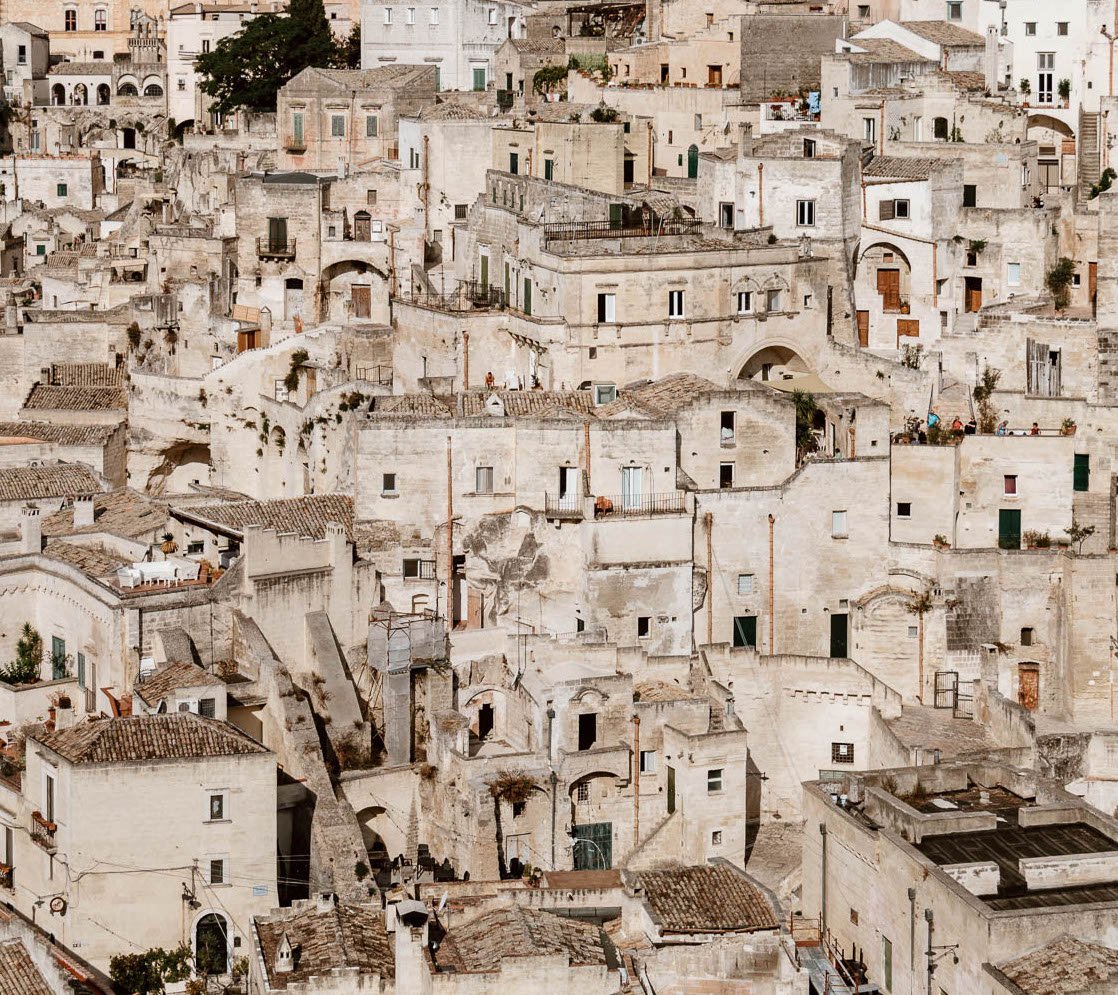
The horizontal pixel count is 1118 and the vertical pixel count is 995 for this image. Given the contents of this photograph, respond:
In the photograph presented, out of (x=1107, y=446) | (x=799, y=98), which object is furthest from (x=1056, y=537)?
(x=799, y=98)

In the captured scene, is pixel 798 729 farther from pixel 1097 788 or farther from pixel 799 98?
pixel 799 98

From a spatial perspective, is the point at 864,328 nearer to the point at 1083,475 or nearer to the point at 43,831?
the point at 1083,475

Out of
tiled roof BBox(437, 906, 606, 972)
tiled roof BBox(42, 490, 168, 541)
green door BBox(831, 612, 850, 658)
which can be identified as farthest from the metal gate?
tiled roof BBox(42, 490, 168, 541)

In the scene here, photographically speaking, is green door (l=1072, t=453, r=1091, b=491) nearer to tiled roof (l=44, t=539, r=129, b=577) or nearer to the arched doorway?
tiled roof (l=44, t=539, r=129, b=577)

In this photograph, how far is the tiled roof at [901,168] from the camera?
66562 millimetres

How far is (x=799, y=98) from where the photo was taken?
240 ft

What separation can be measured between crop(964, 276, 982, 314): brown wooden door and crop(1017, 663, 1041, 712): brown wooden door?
11.2m

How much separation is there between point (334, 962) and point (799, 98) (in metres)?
34.3

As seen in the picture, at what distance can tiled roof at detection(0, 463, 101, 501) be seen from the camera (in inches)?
2405

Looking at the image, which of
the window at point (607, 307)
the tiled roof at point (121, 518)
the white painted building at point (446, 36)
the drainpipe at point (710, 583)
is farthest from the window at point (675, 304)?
the white painted building at point (446, 36)

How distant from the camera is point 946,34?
7438 cm

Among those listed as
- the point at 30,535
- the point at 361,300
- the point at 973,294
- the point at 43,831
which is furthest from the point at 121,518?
the point at 973,294

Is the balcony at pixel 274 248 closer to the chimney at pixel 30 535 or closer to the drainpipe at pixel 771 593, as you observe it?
the chimney at pixel 30 535

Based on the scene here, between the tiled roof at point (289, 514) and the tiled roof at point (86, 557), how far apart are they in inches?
92.5
